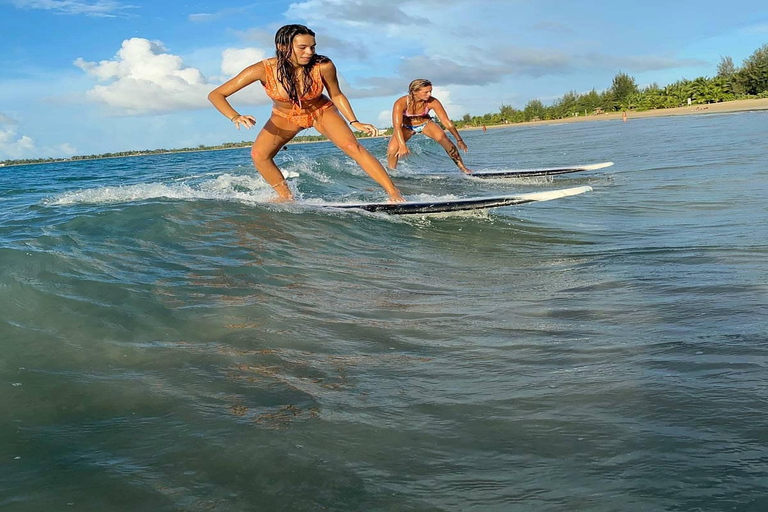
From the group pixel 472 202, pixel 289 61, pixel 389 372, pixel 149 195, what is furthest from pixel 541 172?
pixel 389 372

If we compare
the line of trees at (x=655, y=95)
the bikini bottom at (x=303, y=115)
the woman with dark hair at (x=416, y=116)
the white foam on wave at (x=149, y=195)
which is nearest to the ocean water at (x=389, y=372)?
the bikini bottom at (x=303, y=115)

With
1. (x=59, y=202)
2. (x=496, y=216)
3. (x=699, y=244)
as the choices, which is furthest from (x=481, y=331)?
(x=59, y=202)

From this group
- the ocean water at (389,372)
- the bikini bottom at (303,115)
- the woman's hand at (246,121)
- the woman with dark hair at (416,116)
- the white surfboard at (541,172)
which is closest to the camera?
the ocean water at (389,372)

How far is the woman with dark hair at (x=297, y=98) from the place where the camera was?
672 centimetres

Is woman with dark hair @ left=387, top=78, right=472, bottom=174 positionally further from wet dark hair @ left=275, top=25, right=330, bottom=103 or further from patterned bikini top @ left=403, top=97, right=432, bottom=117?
wet dark hair @ left=275, top=25, right=330, bottom=103

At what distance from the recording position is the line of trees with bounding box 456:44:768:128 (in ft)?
174

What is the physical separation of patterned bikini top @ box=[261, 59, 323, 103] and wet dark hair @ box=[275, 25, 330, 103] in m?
0.05

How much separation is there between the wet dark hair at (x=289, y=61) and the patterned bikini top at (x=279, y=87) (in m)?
0.05

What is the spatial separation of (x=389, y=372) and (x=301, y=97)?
4917 millimetres

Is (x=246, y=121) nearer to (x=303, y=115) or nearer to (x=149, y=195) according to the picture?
(x=303, y=115)

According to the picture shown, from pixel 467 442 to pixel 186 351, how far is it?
5.67ft

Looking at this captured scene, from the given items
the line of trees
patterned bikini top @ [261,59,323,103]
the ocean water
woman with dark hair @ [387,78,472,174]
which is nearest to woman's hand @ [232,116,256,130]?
patterned bikini top @ [261,59,323,103]

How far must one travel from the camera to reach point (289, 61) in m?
6.82

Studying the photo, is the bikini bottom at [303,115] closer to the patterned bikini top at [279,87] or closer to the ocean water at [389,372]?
the patterned bikini top at [279,87]
